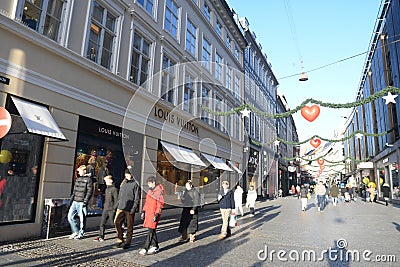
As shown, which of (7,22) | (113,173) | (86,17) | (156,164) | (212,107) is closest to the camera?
(7,22)

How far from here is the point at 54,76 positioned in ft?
29.0

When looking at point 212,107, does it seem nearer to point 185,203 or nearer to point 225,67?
point 225,67

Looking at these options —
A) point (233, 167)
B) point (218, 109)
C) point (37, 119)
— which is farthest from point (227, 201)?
point (233, 167)

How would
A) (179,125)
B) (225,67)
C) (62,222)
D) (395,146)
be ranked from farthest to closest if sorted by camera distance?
(395,146) → (225,67) → (179,125) → (62,222)

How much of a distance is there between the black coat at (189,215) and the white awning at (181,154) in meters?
5.52

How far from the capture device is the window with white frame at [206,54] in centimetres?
2013

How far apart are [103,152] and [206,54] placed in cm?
1231

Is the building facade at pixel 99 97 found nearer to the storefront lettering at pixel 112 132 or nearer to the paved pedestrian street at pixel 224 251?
the storefront lettering at pixel 112 132

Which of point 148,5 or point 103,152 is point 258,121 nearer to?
point 148,5

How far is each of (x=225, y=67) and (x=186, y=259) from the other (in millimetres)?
19579

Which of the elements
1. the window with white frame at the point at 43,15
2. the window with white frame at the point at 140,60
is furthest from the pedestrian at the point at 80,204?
the window with white frame at the point at 140,60

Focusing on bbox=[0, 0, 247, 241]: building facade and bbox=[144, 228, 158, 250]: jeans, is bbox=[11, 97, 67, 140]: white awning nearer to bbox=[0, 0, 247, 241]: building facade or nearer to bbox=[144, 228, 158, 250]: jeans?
bbox=[0, 0, 247, 241]: building facade

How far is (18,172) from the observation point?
26.4 ft

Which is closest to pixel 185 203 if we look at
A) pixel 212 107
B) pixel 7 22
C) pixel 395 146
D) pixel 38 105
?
pixel 38 105
